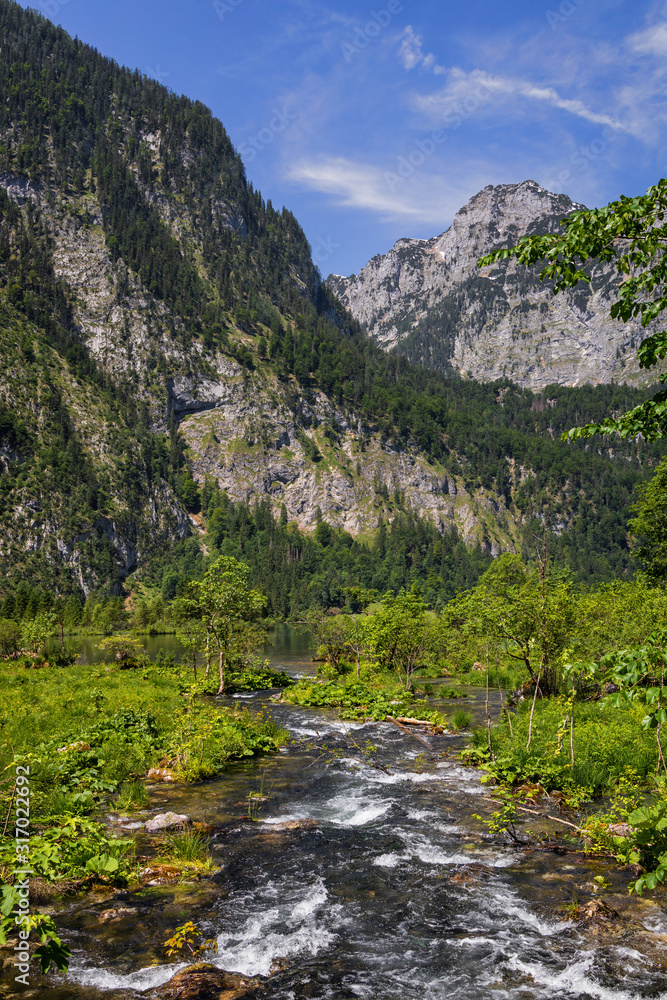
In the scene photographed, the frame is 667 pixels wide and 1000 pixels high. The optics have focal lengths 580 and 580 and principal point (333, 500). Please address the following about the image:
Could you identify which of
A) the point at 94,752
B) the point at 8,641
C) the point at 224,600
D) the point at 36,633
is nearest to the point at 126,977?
the point at 94,752

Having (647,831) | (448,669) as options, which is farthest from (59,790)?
(448,669)

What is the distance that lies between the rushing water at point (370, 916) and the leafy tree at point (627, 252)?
8.00 metres

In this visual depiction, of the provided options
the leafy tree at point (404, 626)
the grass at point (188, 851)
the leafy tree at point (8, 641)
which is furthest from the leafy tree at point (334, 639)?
the grass at point (188, 851)

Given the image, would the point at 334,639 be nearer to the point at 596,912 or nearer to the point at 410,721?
the point at 410,721

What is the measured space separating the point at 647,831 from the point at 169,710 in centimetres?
2033

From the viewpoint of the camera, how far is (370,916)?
411 inches

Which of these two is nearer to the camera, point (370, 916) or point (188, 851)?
point (370, 916)

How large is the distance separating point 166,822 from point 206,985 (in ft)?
21.1

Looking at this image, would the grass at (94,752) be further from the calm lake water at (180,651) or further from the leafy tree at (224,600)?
the calm lake water at (180,651)

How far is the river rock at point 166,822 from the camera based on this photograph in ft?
45.2

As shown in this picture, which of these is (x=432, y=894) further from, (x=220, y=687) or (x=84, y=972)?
(x=220, y=687)

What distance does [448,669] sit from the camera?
196 ft

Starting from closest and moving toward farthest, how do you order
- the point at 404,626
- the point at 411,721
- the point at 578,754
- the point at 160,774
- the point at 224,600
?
the point at 578,754
the point at 160,774
the point at 411,721
the point at 224,600
the point at 404,626

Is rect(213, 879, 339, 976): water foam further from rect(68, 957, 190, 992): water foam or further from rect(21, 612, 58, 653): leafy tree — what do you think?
rect(21, 612, 58, 653): leafy tree
